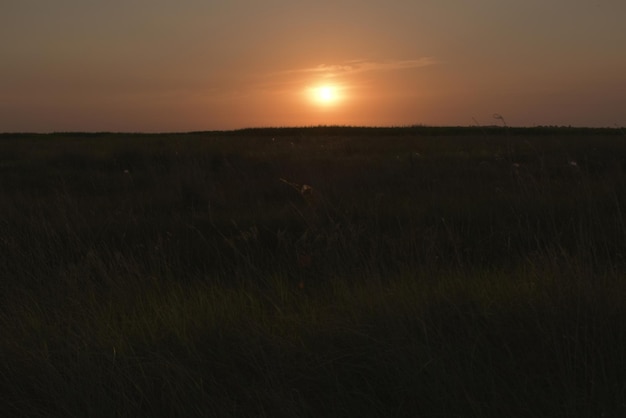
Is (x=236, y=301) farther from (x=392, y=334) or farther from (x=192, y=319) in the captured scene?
(x=392, y=334)

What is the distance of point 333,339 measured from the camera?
2242mm

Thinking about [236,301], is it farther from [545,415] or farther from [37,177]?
[37,177]

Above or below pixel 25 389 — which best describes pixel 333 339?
above

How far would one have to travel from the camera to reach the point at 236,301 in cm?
276

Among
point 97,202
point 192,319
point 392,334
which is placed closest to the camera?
point 392,334

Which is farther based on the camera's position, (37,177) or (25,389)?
(37,177)

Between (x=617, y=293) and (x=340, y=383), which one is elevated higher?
(x=617, y=293)

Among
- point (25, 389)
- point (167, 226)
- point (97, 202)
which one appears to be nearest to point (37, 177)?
point (97, 202)

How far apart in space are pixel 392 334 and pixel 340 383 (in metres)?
0.29

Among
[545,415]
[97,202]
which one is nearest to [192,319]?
[545,415]

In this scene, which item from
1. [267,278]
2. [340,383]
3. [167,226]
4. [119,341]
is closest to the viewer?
[340,383]

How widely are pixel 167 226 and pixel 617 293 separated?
11.8 ft

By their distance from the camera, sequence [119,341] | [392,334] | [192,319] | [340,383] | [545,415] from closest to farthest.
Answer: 1. [545,415]
2. [340,383]
3. [392,334]
4. [119,341]
5. [192,319]

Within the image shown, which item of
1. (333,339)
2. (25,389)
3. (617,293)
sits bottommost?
(25,389)
